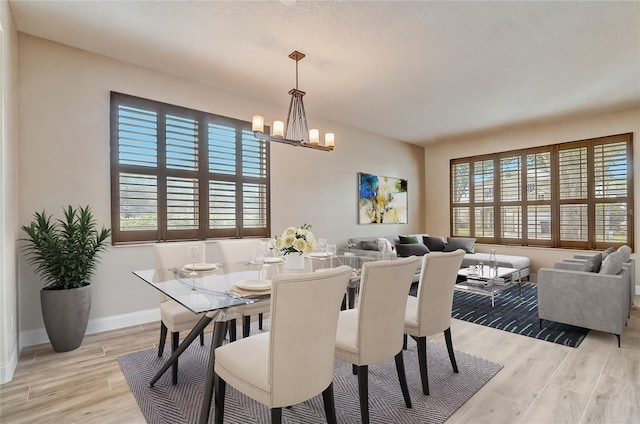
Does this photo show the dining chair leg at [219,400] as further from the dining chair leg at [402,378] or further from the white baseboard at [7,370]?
the white baseboard at [7,370]

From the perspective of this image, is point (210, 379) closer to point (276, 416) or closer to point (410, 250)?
point (276, 416)

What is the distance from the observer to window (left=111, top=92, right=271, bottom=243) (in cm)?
340

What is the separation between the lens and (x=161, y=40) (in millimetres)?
2963

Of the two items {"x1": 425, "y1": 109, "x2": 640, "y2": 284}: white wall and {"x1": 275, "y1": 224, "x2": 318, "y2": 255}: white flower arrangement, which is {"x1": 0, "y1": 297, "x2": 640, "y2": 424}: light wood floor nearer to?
{"x1": 275, "y1": 224, "x2": 318, "y2": 255}: white flower arrangement

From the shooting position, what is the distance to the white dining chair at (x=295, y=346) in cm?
133

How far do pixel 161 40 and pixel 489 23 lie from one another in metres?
2.95

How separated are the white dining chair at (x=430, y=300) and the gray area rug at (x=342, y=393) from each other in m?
0.20

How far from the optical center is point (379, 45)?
9.90 feet

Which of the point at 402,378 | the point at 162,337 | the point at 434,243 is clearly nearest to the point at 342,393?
the point at 402,378

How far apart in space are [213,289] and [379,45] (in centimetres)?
264

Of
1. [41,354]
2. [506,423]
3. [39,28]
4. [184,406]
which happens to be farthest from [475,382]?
[39,28]

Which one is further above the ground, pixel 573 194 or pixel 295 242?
pixel 573 194

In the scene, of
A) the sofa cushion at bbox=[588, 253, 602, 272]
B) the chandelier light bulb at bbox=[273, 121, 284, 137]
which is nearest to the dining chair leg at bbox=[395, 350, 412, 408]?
the chandelier light bulb at bbox=[273, 121, 284, 137]

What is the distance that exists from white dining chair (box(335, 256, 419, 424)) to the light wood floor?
20.1 inches
